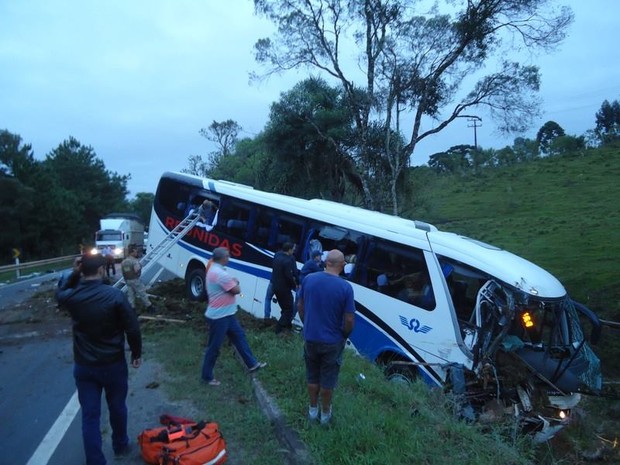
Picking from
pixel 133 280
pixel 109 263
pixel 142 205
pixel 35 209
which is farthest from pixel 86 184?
pixel 133 280

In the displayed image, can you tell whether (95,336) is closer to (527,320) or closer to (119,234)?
(527,320)

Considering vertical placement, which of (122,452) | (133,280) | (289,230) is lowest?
(122,452)

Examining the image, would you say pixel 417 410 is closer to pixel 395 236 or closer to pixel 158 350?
pixel 395 236

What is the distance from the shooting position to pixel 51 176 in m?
48.5

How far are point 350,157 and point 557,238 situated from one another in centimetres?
965

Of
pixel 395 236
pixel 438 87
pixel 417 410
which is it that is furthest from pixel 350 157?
pixel 417 410

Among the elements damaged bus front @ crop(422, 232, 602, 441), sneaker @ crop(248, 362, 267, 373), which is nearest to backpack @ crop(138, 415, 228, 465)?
sneaker @ crop(248, 362, 267, 373)

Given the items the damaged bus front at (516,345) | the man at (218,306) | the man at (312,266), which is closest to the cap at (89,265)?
the man at (218,306)

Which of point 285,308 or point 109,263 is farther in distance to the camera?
point 109,263

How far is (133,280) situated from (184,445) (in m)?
7.34

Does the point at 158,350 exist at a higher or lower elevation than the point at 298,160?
lower

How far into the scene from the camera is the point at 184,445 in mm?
4184

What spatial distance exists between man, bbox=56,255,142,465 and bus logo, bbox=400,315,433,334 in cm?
444

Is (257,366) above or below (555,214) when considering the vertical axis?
below
